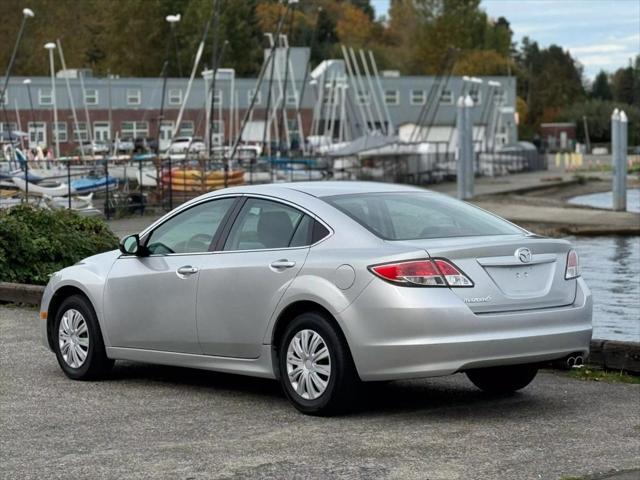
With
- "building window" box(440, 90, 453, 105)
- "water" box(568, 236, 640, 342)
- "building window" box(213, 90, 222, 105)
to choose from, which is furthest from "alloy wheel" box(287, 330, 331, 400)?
"building window" box(440, 90, 453, 105)

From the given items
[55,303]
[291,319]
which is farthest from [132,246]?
[291,319]

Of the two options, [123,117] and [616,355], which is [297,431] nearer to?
[616,355]

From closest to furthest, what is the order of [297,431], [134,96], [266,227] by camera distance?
[297,431]
[266,227]
[134,96]

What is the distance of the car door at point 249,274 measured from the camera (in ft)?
30.7

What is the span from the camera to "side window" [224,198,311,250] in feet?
31.2

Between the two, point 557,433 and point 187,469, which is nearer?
point 187,469

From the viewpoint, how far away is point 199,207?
10.4 m

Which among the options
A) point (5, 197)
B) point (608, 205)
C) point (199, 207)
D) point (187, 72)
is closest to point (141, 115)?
point (187, 72)

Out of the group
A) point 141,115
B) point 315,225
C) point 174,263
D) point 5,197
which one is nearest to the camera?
point 315,225

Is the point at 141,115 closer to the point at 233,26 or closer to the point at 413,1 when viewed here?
the point at 233,26

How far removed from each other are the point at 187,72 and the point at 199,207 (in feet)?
392

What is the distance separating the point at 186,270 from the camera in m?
10.0

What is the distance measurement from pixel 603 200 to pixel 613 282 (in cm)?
3121

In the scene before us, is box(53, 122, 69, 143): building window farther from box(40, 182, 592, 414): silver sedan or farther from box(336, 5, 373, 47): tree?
box(40, 182, 592, 414): silver sedan
